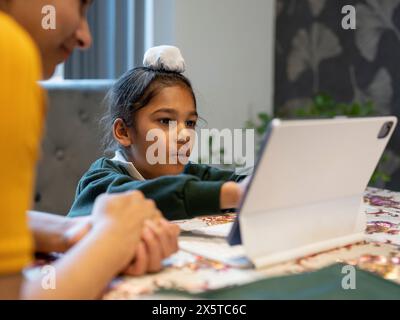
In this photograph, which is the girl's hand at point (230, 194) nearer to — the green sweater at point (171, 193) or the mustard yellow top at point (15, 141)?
the green sweater at point (171, 193)

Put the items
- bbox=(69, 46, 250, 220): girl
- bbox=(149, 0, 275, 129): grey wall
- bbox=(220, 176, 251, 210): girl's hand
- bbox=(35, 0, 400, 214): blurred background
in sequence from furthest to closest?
bbox=(149, 0, 275, 129): grey wall < bbox=(35, 0, 400, 214): blurred background < bbox=(69, 46, 250, 220): girl < bbox=(220, 176, 251, 210): girl's hand

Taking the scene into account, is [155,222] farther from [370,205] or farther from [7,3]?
[370,205]

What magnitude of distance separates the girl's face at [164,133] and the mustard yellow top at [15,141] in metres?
0.85

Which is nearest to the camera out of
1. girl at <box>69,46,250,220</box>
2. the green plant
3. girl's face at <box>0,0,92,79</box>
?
girl's face at <box>0,0,92,79</box>

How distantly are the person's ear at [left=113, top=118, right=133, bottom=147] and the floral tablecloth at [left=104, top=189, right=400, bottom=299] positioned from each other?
644 millimetres

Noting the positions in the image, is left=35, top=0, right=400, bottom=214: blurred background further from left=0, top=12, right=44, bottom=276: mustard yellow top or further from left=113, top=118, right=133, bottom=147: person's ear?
left=0, top=12, right=44, bottom=276: mustard yellow top

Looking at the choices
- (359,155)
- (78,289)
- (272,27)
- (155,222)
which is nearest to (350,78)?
(272,27)

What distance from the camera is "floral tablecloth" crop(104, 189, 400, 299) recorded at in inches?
25.9

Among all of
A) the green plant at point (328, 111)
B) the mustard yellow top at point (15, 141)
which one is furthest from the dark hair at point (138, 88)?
the green plant at point (328, 111)

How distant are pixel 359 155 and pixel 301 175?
13cm

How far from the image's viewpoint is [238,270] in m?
0.72

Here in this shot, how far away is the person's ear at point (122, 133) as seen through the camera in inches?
55.4

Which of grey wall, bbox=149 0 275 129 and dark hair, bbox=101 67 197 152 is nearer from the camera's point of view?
dark hair, bbox=101 67 197 152

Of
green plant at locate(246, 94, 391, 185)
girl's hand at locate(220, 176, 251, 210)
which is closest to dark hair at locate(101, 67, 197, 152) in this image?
girl's hand at locate(220, 176, 251, 210)
